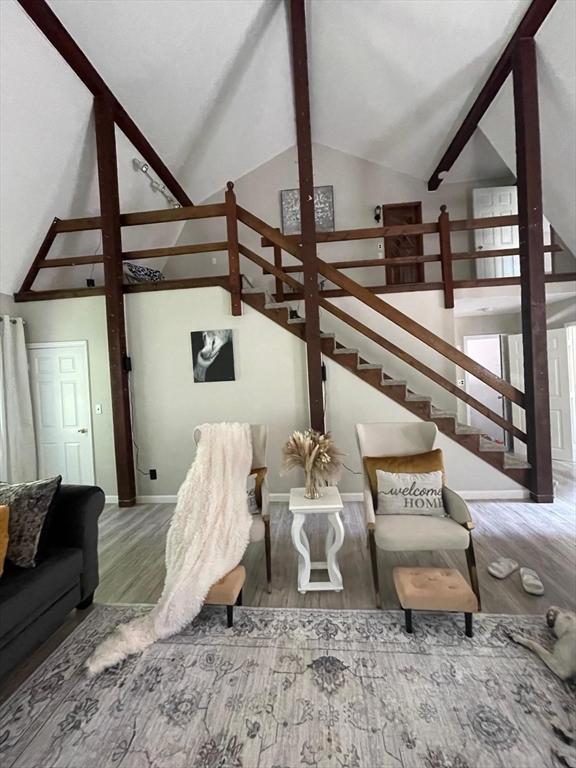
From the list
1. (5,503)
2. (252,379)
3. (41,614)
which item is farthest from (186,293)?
(41,614)

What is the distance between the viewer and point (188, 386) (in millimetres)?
4031

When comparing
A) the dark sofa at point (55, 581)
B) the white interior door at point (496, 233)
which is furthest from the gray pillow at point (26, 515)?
the white interior door at point (496, 233)

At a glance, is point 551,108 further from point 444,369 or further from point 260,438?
point 260,438

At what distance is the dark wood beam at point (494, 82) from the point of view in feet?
10.3

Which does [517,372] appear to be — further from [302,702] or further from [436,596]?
[302,702]

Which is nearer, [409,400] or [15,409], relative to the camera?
[409,400]

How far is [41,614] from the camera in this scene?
5.75 ft

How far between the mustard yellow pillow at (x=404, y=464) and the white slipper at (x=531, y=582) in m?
0.78

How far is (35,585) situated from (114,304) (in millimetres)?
2946

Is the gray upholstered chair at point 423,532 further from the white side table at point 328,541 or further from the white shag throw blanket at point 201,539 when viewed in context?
the white shag throw blanket at point 201,539

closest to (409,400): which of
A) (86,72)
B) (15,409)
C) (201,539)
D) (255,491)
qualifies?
(255,491)

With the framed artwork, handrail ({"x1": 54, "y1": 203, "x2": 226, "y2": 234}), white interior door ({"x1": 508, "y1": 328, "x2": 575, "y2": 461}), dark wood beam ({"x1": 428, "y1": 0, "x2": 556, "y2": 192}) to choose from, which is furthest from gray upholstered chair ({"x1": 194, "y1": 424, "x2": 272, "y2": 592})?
the framed artwork

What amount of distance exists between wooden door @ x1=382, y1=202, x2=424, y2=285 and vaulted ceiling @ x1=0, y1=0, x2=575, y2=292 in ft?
2.58

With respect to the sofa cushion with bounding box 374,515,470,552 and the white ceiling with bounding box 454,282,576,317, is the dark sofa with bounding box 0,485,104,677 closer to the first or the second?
the sofa cushion with bounding box 374,515,470,552
